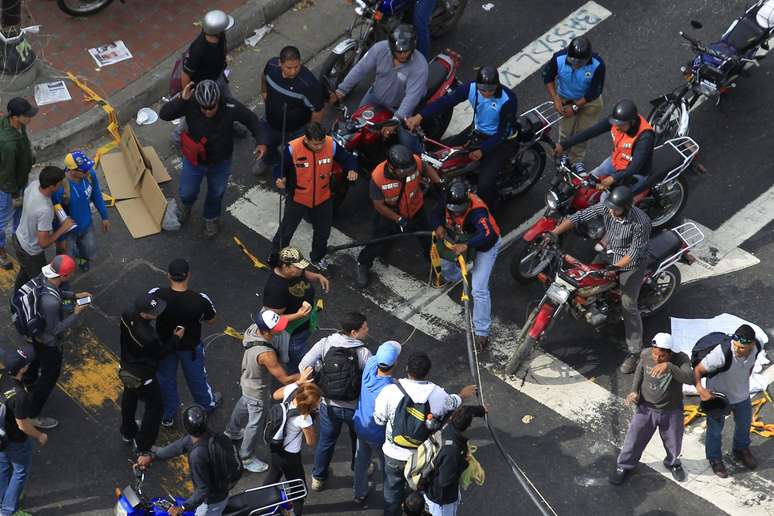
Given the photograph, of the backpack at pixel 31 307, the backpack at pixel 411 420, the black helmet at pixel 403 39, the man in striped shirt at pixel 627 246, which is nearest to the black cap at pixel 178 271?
the backpack at pixel 31 307

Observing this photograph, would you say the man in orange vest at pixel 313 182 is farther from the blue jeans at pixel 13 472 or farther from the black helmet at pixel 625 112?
the blue jeans at pixel 13 472

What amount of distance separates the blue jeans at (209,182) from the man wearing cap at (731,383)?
5.21m

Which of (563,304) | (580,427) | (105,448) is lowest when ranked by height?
(105,448)

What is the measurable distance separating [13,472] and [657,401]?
5.43 meters

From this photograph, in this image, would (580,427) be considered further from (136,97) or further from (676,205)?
(136,97)

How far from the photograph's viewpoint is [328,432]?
33.7ft

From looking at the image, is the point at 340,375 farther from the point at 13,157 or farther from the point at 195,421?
the point at 13,157

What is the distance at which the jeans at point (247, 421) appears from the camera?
1042cm

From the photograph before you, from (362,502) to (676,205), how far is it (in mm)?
4949

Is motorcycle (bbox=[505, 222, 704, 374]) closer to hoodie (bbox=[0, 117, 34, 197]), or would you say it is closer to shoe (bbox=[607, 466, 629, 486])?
shoe (bbox=[607, 466, 629, 486])

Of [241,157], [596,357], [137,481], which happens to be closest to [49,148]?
[241,157]

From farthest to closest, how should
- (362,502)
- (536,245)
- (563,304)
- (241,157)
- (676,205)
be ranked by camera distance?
(241,157) → (676,205) → (536,245) → (563,304) → (362,502)

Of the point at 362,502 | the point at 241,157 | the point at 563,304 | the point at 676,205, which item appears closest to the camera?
the point at 362,502

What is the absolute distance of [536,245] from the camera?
12312mm
